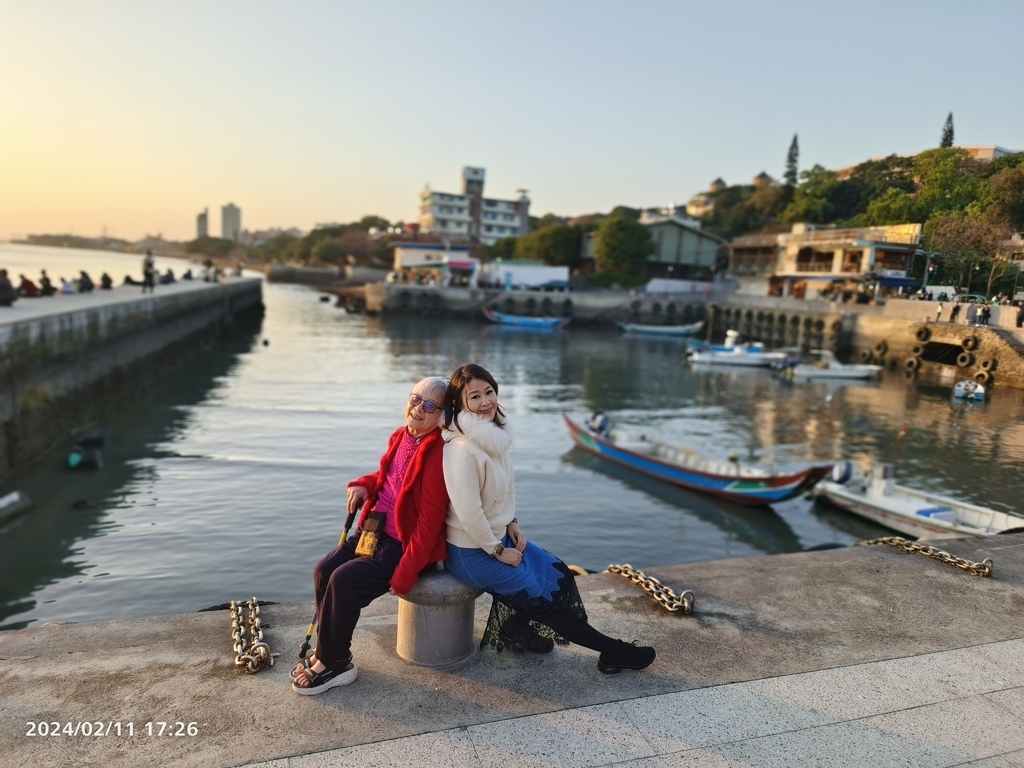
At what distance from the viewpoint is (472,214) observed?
124 meters

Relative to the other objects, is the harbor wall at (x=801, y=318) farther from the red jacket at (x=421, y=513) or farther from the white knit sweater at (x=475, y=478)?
the red jacket at (x=421, y=513)

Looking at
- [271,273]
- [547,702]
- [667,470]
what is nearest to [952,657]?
[547,702]

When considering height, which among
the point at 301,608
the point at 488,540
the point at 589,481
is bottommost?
the point at 589,481

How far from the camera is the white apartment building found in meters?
121

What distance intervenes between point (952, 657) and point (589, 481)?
13.1 metres

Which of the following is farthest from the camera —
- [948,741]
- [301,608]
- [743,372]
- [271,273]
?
[271,273]

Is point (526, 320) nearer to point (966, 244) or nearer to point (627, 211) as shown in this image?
point (966, 244)

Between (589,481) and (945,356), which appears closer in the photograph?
(589,481)

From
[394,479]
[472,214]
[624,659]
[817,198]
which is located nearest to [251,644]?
[394,479]

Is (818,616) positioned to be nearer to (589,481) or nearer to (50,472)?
(589,481)

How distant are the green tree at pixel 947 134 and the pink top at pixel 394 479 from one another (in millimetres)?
12646

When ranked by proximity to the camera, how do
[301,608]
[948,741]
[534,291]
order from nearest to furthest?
[948,741] → [301,608] → [534,291]

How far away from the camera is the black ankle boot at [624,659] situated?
4.22 meters

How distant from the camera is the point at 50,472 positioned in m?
15.6
